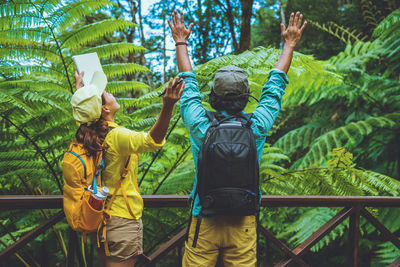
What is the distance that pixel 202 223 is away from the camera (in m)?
1.28

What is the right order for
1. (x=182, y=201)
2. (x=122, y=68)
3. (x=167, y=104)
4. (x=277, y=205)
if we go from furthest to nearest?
(x=122, y=68) < (x=277, y=205) < (x=182, y=201) < (x=167, y=104)

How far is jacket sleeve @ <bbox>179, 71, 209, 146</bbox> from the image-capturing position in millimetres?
1294

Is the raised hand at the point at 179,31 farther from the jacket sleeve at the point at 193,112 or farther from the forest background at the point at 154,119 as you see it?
the forest background at the point at 154,119

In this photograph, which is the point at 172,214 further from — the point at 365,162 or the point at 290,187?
the point at 365,162

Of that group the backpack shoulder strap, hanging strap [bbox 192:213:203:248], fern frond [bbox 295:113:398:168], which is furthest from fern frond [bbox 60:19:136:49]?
fern frond [bbox 295:113:398:168]

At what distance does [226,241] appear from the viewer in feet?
4.17

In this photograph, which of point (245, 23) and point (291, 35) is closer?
point (291, 35)

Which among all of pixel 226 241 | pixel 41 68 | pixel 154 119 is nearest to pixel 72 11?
pixel 41 68

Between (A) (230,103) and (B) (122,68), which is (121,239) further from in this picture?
(B) (122,68)

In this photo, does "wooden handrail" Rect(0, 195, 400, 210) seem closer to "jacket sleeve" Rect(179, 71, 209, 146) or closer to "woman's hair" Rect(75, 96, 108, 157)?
"woman's hair" Rect(75, 96, 108, 157)

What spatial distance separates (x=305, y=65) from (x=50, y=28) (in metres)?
1.99

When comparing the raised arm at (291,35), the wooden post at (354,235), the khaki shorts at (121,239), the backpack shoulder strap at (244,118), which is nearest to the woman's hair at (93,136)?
the khaki shorts at (121,239)

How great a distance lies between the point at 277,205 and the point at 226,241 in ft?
2.47

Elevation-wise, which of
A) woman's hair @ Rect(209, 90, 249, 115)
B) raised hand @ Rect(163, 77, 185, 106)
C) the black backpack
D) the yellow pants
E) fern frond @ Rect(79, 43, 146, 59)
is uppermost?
fern frond @ Rect(79, 43, 146, 59)
